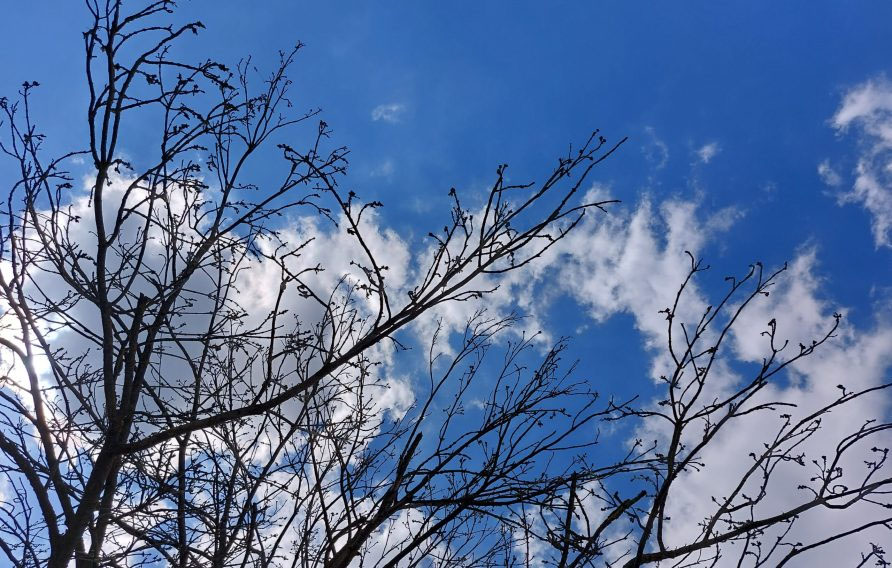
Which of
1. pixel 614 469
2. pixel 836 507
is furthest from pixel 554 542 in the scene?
pixel 836 507

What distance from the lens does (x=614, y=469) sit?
8.85 ft

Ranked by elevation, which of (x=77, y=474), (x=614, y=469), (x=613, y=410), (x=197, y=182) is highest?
(x=197, y=182)

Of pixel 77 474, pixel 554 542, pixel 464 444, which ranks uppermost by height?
pixel 77 474

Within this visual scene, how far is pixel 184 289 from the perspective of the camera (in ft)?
15.3

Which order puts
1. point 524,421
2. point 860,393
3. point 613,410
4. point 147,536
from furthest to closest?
point 147,536, point 524,421, point 613,410, point 860,393

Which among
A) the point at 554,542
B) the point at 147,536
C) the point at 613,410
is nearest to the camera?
the point at 554,542

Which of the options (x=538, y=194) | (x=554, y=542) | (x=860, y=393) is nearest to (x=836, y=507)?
(x=860, y=393)

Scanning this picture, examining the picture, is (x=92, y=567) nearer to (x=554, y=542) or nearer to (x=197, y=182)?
(x=197, y=182)

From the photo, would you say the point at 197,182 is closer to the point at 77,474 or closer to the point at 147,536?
the point at 77,474

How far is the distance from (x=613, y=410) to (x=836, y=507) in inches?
44.4

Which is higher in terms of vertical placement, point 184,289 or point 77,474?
point 184,289

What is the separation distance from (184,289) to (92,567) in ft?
6.77

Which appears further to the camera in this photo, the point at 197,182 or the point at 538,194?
the point at 197,182

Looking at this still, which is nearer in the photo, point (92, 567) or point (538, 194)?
point (538, 194)
